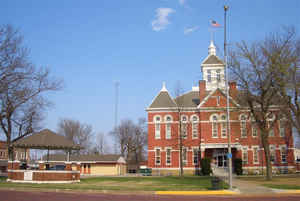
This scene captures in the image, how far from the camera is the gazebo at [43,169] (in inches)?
1114

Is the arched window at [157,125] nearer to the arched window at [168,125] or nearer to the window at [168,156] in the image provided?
the arched window at [168,125]

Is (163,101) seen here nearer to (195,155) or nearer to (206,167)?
(195,155)

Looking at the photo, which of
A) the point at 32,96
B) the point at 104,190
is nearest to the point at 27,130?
the point at 32,96

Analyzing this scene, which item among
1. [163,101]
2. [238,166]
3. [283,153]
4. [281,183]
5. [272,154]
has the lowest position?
[281,183]

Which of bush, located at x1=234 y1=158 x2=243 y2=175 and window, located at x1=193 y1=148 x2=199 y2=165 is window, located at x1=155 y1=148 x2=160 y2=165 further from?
bush, located at x1=234 y1=158 x2=243 y2=175

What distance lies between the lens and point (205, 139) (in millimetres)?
45094

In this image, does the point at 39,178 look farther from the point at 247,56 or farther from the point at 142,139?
the point at 142,139

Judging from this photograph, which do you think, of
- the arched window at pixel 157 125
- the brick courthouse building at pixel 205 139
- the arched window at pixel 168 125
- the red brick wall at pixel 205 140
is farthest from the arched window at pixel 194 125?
the arched window at pixel 157 125

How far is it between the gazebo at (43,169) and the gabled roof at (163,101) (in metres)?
18.9

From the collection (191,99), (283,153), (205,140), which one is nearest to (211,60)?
(191,99)

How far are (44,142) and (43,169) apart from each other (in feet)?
8.73

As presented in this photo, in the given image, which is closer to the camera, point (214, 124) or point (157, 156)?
point (214, 124)

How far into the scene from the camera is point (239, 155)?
145 feet

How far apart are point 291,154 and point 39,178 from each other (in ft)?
115
